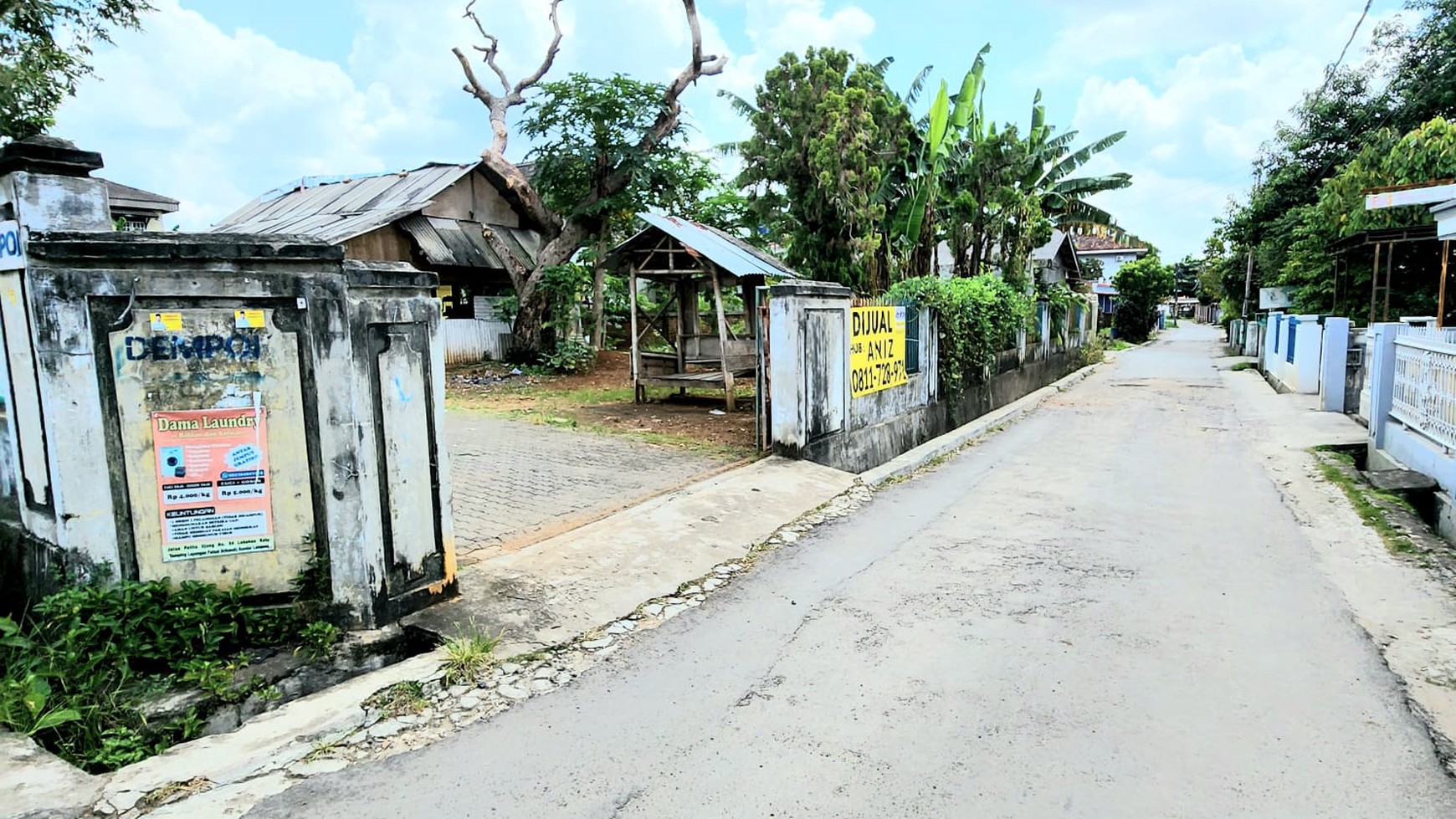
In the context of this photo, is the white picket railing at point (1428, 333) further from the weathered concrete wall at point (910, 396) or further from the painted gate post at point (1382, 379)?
the weathered concrete wall at point (910, 396)

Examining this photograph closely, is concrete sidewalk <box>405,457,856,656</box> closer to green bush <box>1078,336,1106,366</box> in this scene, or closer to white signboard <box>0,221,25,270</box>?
white signboard <box>0,221,25,270</box>

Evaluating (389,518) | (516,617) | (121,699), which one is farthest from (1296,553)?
(121,699)

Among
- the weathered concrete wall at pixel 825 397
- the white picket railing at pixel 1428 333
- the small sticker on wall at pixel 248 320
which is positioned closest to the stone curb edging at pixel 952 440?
the weathered concrete wall at pixel 825 397

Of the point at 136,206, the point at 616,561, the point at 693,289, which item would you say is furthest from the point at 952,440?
the point at 136,206

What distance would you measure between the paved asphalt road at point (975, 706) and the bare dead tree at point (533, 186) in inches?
592

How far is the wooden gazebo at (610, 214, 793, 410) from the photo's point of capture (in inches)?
501

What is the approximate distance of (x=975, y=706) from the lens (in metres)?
3.70

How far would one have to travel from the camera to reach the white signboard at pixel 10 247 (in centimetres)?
384

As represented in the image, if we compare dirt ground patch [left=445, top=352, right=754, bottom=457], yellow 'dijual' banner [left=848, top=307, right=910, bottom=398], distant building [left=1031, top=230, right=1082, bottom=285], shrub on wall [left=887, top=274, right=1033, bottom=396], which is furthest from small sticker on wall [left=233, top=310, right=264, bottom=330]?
distant building [left=1031, top=230, right=1082, bottom=285]

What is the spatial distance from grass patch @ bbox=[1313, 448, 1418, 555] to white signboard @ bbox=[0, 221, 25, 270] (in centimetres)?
870

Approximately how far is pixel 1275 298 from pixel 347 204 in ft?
104

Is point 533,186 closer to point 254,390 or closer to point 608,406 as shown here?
point 608,406

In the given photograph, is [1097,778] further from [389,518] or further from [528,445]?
[528,445]

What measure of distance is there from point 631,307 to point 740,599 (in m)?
9.83
